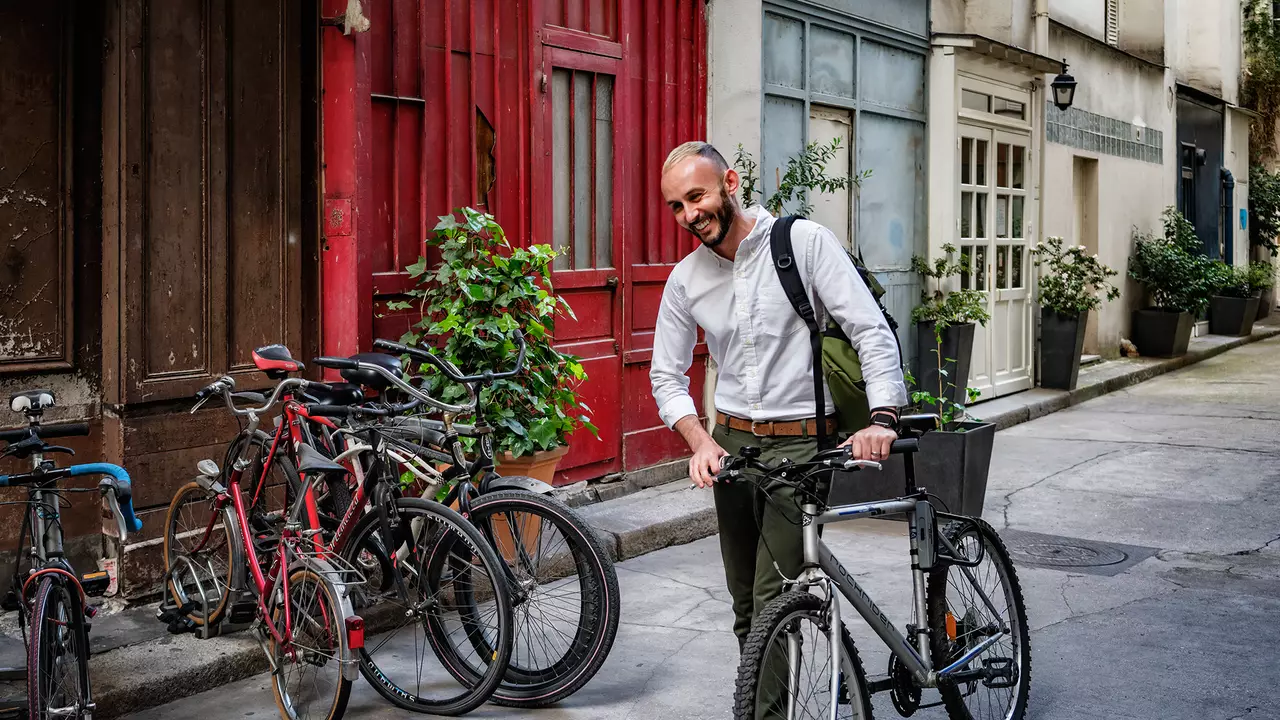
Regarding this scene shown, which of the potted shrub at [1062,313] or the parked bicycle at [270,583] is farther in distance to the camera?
the potted shrub at [1062,313]

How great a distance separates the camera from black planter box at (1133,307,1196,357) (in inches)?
689

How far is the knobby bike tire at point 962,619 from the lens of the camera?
4.02 metres

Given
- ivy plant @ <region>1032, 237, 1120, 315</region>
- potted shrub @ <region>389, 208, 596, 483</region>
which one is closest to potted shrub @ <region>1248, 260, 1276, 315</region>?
ivy plant @ <region>1032, 237, 1120, 315</region>

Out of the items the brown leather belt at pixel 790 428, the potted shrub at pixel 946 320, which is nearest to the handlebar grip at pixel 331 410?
the brown leather belt at pixel 790 428

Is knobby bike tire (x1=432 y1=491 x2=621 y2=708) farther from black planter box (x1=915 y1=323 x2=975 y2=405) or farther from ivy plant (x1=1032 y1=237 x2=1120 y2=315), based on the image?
ivy plant (x1=1032 y1=237 x2=1120 y2=315)

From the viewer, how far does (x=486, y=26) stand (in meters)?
7.61

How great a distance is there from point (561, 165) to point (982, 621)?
186 inches

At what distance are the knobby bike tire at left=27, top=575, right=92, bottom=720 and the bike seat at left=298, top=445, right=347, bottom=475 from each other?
873 millimetres

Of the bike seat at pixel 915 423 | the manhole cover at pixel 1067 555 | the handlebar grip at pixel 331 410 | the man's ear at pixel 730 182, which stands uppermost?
the man's ear at pixel 730 182

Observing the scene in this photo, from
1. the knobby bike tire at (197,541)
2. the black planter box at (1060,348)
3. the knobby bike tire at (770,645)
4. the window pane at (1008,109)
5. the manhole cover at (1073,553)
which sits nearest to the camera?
the knobby bike tire at (770,645)

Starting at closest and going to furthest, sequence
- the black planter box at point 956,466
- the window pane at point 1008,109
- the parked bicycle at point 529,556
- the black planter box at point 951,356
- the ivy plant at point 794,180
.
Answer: the parked bicycle at point 529,556
the black planter box at point 956,466
the ivy plant at point 794,180
the black planter box at point 951,356
the window pane at point 1008,109

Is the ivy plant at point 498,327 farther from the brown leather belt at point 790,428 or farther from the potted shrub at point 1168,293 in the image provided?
the potted shrub at point 1168,293

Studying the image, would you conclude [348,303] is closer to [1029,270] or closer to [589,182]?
[589,182]

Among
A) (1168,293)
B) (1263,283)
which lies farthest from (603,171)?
(1263,283)
